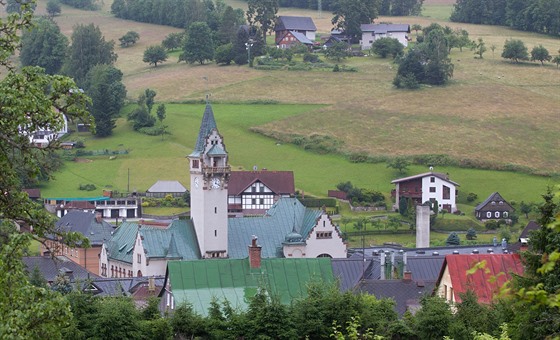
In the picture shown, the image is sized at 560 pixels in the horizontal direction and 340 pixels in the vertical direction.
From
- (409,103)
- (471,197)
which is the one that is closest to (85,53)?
(409,103)

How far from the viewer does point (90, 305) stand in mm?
51938

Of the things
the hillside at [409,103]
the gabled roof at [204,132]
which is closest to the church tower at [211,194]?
the gabled roof at [204,132]

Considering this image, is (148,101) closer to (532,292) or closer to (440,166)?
(440,166)

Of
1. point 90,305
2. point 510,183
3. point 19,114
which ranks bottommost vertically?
point 510,183

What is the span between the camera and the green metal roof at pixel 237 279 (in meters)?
64.8

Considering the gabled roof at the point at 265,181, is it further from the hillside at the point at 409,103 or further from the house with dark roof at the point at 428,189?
the hillside at the point at 409,103

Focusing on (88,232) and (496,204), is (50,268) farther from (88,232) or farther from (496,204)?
(496,204)

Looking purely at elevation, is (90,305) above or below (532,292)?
below

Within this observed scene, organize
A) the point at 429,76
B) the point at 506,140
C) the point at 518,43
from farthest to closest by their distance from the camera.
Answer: the point at 518,43 < the point at 429,76 < the point at 506,140

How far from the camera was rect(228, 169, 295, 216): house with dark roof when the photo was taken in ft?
423

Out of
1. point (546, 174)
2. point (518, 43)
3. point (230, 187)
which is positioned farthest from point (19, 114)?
point (518, 43)

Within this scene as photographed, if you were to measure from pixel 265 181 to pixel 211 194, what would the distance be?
3342 centimetres

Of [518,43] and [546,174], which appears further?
[518,43]

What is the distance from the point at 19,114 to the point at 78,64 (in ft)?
549
